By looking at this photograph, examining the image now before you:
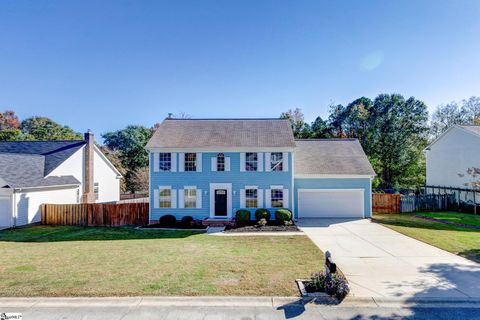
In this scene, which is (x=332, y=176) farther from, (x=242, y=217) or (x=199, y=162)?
(x=199, y=162)

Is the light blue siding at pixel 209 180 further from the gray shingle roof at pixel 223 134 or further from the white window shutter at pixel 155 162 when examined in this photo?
the gray shingle roof at pixel 223 134

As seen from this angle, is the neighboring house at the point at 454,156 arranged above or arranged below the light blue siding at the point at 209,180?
above

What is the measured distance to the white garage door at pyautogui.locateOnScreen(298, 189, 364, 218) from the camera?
60.3ft

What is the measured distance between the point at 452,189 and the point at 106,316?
27850mm

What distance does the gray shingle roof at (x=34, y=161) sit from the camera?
16945mm

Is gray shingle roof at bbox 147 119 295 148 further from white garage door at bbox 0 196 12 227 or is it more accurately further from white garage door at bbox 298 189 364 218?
white garage door at bbox 0 196 12 227

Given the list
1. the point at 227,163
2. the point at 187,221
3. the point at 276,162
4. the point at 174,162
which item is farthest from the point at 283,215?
the point at 174,162

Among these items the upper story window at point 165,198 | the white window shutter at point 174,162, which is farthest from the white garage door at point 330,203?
the upper story window at point 165,198

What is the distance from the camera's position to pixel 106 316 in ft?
17.6

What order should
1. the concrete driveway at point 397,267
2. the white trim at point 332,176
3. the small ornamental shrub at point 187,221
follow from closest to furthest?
the concrete driveway at point 397,267 < the small ornamental shrub at point 187,221 < the white trim at point 332,176

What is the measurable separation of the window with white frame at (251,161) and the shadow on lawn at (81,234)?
554 cm

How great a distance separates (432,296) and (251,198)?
38.4ft

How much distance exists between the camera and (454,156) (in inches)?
939

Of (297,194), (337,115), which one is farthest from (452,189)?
(337,115)
